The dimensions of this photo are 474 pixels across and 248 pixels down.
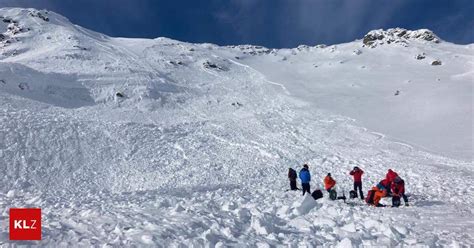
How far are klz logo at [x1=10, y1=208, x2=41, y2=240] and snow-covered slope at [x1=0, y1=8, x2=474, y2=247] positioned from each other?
0.81ft

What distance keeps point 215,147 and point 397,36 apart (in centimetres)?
7423

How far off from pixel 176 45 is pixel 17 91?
159 feet

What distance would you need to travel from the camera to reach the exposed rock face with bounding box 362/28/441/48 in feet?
257

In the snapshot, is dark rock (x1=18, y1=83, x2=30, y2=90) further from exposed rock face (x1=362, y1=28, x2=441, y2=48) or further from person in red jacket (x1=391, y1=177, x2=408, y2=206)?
exposed rock face (x1=362, y1=28, x2=441, y2=48)

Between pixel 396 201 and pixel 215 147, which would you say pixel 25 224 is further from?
pixel 215 147

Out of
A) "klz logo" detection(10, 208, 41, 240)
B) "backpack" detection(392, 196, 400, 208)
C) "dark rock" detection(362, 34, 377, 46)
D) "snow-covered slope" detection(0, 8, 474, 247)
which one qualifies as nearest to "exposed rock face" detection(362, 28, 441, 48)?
"dark rock" detection(362, 34, 377, 46)

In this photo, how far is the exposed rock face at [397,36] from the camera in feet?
257

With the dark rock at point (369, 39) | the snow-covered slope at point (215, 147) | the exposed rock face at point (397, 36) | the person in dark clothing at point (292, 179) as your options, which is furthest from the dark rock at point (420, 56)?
the person in dark clothing at point (292, 179)

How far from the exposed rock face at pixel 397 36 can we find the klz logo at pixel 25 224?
78.8 metres

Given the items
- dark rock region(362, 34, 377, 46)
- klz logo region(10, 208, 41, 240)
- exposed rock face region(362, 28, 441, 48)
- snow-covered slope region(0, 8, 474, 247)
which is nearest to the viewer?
klz logo region(10, 208, 41, 240)

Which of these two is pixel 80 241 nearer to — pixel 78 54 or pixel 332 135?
pixel 332 135

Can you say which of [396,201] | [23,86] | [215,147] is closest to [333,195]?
[396,201]

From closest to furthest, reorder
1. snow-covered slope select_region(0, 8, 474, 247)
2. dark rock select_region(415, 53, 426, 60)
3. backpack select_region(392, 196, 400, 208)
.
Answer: snow-covered slope select_region(0, 8, 474, 247), backpack select_region(392, 196, 400, 208), dark rock select_region(415, 53, 426, 60)

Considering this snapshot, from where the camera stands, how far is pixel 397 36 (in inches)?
3248
